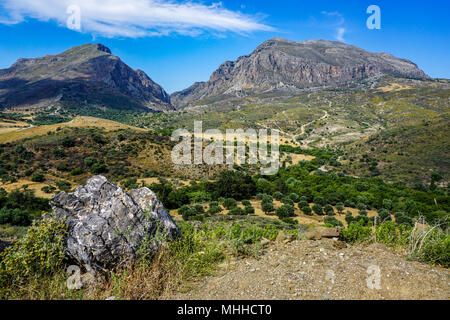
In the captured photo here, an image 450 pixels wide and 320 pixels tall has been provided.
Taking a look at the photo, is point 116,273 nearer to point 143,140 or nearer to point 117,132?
point 143,140

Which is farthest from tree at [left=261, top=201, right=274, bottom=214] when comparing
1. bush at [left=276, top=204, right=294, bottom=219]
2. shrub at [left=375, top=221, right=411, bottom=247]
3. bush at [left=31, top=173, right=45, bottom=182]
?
bush at [left=31, top=173, right=45, bottom=182]

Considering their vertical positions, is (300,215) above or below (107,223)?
below

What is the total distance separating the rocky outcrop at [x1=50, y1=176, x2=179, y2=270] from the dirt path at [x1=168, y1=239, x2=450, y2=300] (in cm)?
128

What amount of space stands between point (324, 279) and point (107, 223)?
397cm

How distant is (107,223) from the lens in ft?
14.1

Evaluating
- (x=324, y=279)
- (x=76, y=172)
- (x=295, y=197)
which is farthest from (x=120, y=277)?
(x=76, y=172)

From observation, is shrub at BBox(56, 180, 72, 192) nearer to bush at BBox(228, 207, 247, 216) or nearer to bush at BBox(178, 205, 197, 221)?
bush at BBox(178, 205, 197, 221)

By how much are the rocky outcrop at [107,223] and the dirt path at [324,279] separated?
128cm

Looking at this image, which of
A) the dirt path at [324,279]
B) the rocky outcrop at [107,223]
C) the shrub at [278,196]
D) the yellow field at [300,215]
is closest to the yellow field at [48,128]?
the yellow field at [300,215]

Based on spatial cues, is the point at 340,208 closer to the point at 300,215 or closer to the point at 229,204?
the point at 300,215

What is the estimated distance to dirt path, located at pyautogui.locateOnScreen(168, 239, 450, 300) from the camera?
3457 millimetres
